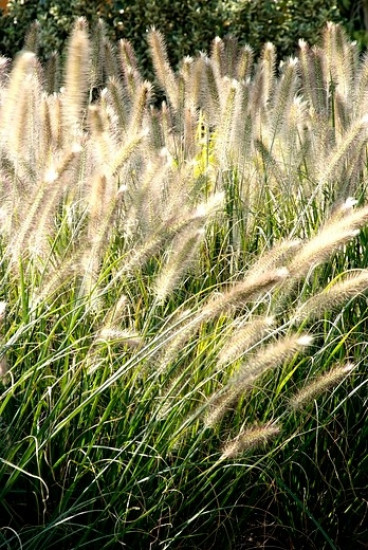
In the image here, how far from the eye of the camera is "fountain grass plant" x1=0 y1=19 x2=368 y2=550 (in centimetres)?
245

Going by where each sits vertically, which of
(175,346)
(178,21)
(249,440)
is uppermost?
(178,21)

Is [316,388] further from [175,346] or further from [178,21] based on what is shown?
[178,21]

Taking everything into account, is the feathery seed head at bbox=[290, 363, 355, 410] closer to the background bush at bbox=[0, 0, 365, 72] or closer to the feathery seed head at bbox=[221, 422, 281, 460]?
the feathery seed head at bbox=[221, 422, 281, 460]

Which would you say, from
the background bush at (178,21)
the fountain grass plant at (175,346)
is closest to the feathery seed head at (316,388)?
the fountain grass plant at (175,346)

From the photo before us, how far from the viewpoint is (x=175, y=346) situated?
2480 millimetres

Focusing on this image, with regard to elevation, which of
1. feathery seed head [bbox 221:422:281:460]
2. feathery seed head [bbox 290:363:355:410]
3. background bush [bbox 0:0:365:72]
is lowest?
feathery seed head [bbox 221:422:281:460]

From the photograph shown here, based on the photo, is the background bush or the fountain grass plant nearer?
the fountain grass plant

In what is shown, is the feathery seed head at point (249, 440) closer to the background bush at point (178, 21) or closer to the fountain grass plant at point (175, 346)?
the fountain grass plant at point (175, 346)

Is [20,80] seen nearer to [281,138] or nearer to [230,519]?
[281,138]

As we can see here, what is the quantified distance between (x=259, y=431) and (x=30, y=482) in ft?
1.83

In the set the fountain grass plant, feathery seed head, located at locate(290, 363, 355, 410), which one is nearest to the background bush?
the fountain grass plant

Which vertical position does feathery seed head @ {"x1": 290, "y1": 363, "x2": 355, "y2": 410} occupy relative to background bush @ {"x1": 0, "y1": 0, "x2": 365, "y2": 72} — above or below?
below

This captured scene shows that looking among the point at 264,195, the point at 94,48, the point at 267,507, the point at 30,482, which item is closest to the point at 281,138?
the point at 264,195

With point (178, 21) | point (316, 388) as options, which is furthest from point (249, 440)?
point (178, 21)
